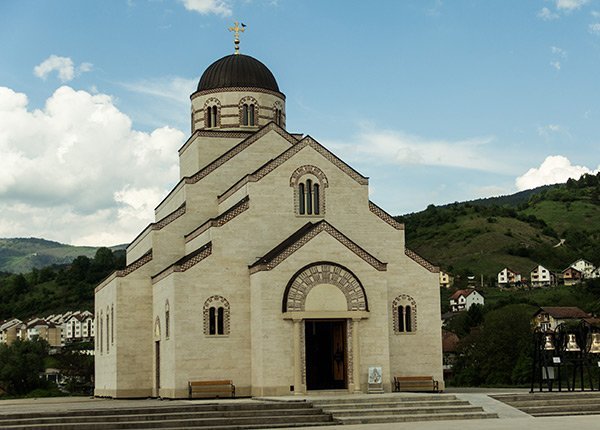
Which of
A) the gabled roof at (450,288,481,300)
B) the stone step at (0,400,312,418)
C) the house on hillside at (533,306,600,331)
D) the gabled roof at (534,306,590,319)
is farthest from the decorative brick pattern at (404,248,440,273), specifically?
the gabled roof at (450,288,481,300)

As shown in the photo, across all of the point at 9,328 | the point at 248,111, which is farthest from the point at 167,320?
the point at 9,328

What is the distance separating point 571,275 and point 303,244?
14629cm

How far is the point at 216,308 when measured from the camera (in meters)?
45.1

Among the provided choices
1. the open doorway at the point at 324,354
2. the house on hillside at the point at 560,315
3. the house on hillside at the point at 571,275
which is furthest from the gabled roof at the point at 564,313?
the open doorway at the point at 324,354

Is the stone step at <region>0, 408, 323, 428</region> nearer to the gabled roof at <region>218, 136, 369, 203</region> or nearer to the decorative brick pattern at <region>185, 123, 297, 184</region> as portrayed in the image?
the gabled roof at <region>218, 136, 369, 203</region>

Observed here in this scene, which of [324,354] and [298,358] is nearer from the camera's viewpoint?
[298,358]

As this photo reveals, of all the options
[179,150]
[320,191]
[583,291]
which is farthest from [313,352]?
[583,291]

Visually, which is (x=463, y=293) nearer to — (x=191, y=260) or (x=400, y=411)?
(x=191, y=260)

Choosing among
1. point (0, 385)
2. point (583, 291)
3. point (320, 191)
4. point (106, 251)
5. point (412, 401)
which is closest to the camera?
point (412, 401)

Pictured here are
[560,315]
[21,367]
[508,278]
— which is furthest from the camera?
[508,278]

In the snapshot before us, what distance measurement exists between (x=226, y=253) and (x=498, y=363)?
40.5m

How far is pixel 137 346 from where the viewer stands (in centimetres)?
4944

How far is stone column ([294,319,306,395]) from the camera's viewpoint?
43469mm

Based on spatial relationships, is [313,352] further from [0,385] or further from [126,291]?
[0,385]
